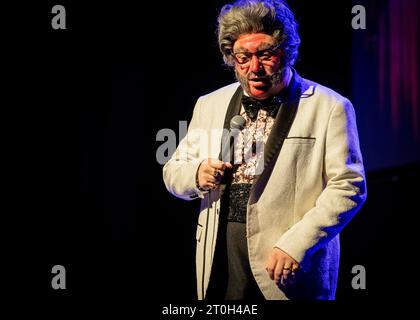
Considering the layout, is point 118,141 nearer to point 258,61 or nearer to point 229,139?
point 229,139

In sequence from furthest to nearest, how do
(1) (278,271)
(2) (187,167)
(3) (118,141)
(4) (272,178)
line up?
(3) (118,141) < (2) (187,167) < (4) (272,178) < (1) (278,271)

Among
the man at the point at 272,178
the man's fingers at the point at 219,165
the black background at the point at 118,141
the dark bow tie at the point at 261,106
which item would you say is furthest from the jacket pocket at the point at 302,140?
the black background at the point at 118,141

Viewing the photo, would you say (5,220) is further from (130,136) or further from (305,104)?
(305,104)

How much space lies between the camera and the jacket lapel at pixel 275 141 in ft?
7.21

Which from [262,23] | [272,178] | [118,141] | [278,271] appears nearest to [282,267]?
[278,271]

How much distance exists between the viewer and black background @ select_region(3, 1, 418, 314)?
138 inches

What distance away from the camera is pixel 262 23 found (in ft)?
7.38

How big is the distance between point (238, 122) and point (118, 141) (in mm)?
1753

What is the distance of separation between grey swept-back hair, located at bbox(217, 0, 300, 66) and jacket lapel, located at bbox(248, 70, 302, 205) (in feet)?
0.65

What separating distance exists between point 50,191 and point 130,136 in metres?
0.67

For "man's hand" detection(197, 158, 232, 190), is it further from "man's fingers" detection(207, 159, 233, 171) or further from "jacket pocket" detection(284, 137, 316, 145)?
"jacket pocket" detection(284, 137, 316, 145)

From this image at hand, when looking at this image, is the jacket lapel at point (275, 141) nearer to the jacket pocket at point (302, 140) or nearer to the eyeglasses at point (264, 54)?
the jacket pocket at point (302, 140)

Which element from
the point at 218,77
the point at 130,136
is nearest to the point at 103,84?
the point at 130,136

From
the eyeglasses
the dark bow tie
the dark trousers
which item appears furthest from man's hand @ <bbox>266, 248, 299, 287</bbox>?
the eyeglasses
